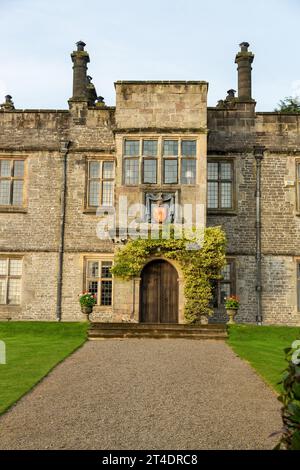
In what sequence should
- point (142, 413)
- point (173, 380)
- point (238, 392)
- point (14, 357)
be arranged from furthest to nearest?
point (14, 357), point (173, 380), point (238, 392), point (142, 413)

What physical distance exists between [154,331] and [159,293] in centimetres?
244

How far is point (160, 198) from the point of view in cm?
1662

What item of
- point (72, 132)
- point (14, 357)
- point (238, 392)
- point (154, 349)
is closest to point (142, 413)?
point (238, 392)

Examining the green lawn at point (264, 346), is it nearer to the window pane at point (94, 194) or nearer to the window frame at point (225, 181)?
the window frame at point (225, 181)

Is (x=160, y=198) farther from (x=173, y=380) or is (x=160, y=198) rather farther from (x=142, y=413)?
(x=142, y=413)

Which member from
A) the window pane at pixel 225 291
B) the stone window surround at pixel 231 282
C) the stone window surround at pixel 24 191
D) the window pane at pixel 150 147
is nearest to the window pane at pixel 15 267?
the stone window surround at pixel 24 191

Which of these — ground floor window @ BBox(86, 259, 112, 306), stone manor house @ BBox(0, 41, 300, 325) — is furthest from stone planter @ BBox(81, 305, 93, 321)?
ground floor window @ BBox(86, 259, 112, 306)

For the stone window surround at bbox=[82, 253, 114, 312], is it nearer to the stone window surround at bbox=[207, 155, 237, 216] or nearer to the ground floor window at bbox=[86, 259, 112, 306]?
the ground floor window at bbox=[86, 259, 112, 306]

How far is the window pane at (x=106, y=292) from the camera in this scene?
18.5 metres

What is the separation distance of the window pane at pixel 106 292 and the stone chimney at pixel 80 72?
6.92m

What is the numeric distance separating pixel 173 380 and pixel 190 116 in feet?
34.6

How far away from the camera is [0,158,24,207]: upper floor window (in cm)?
1888

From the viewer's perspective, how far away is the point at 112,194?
1886cm

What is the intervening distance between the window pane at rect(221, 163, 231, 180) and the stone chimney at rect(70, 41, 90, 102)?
5704 mm
